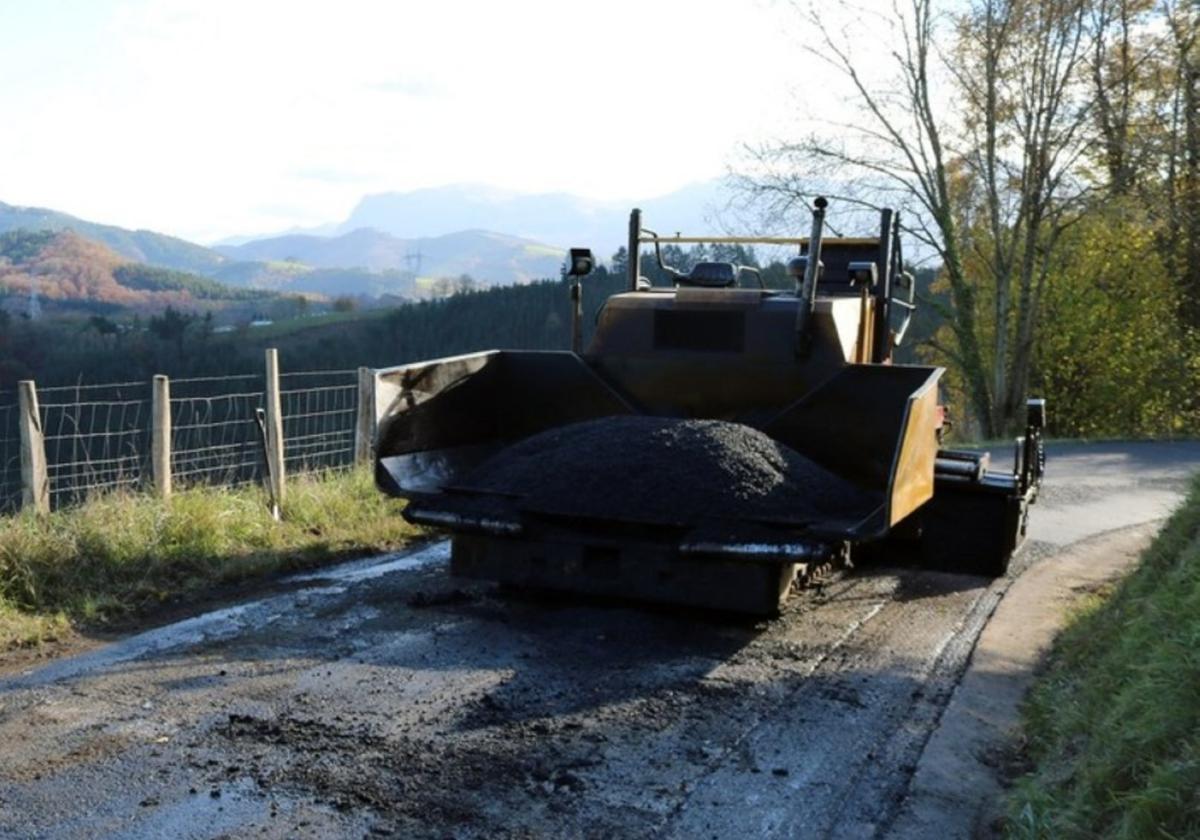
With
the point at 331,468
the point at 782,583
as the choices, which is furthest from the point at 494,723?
the point at 331,468

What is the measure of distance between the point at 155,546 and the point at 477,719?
3832 mm

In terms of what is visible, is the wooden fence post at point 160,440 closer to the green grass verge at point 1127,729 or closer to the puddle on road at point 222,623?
the puddle on road at point 222,623

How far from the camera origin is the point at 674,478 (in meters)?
6.73

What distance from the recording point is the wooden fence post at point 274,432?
10.1 m

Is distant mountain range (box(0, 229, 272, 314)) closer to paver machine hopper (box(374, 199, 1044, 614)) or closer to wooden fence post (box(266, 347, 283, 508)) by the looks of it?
wooden fence post (box(266, 347, 283, 508))

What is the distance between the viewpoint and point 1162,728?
3799mm

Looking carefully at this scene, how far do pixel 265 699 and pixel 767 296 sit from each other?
180 inches

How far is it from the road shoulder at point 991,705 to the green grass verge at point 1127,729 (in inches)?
5.9

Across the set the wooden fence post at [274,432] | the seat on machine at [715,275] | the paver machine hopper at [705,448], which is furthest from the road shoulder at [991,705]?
the wooden fence post at [274,432]

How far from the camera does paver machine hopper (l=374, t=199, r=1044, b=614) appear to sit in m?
6.53

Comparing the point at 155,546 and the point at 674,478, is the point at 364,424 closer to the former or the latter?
the point at 155,546

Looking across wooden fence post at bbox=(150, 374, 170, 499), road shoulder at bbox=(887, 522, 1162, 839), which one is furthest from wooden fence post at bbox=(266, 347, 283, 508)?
road shoulder at bbox=(887, 522, 1162, 839)

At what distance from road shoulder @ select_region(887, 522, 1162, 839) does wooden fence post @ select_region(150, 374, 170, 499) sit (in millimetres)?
6088

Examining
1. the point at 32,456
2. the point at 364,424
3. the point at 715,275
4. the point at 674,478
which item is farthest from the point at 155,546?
the point at 715,275
